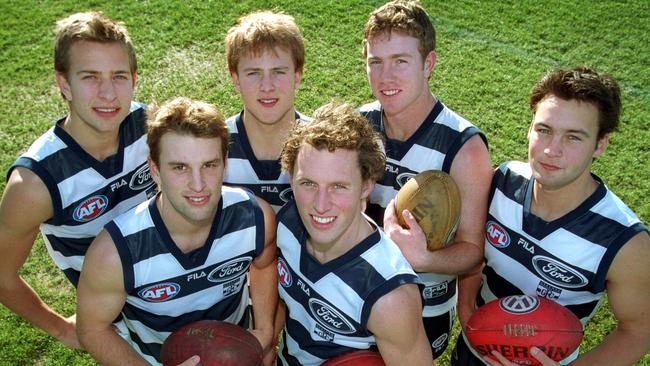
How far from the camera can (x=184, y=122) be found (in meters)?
3.02

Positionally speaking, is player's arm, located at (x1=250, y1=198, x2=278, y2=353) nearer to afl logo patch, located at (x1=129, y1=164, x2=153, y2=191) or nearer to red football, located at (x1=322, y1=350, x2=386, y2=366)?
red football, located at (x1=322, y1=350, x2=386, y2=366)

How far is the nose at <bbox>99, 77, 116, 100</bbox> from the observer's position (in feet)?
11.3

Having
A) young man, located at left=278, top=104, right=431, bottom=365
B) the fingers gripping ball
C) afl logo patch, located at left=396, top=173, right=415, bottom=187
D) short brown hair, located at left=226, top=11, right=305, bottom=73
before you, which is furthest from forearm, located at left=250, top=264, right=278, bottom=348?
short brown hair, located at left=226, top=11, right=305, bottom=73

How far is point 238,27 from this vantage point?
3.75 meters

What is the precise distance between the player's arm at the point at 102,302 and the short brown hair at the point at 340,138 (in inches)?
36.3

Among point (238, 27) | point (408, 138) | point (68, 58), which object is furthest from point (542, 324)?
point (68, 58)

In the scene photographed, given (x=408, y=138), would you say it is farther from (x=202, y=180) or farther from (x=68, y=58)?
(x=68, y=58)

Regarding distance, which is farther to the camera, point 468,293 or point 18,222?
point 468,293

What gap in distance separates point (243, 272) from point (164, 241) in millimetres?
476

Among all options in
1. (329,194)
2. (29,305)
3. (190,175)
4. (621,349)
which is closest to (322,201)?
(329,194)

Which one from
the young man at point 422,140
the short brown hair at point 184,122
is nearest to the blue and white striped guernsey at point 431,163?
the young man at point 422,140

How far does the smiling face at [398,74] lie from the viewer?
11.6 feet

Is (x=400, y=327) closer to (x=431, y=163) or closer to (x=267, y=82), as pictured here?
(x=431, y=163)

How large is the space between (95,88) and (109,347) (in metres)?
1.37
